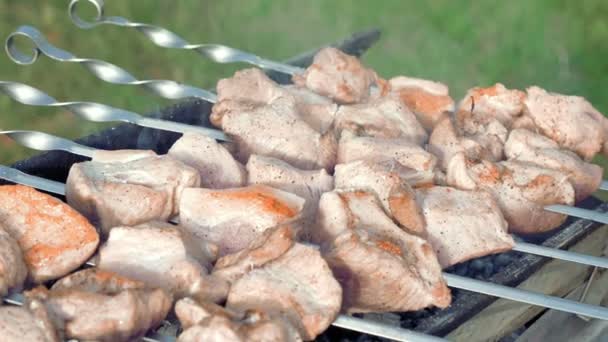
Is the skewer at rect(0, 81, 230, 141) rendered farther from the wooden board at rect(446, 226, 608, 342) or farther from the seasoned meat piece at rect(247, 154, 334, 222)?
the wooden board at rect(446, 226, 608, 342)

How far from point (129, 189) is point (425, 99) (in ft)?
4.47

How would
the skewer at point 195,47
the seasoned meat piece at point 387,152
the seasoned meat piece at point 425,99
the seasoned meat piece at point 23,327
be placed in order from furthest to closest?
the skewer at point 195,47 < the seasoned meat piece at point 425,99 < the seasoned meat piece at point 387,152 < the seasoned meat piece at point 23,327

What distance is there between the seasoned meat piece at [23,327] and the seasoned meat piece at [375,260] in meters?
0.74

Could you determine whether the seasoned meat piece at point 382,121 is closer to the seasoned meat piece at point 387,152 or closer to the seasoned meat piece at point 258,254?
the seasoned meat piece at point 387,152

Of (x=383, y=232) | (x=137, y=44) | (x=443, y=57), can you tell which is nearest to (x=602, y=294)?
(x=383, y=232)

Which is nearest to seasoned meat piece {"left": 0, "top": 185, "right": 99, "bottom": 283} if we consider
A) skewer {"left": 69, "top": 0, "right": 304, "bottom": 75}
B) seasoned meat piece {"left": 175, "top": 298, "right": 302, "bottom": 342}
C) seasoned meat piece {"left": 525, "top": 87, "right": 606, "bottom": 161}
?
seasoned meat piece {"left": 175, "top": 298, "right": 302, "bottom": 342}

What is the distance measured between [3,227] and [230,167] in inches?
27.4

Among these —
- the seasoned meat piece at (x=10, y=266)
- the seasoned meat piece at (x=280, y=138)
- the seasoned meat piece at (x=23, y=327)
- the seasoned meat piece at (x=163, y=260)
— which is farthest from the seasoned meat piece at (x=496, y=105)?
the seasoned meat piece at (x=23, y=327)

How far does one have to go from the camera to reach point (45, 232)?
7.73 ft

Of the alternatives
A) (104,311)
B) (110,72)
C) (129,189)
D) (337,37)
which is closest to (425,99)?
(110,72)

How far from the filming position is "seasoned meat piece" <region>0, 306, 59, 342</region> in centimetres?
192

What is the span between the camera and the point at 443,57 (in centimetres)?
676

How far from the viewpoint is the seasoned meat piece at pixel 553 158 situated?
2973 mm

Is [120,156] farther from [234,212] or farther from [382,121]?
[382,121]
